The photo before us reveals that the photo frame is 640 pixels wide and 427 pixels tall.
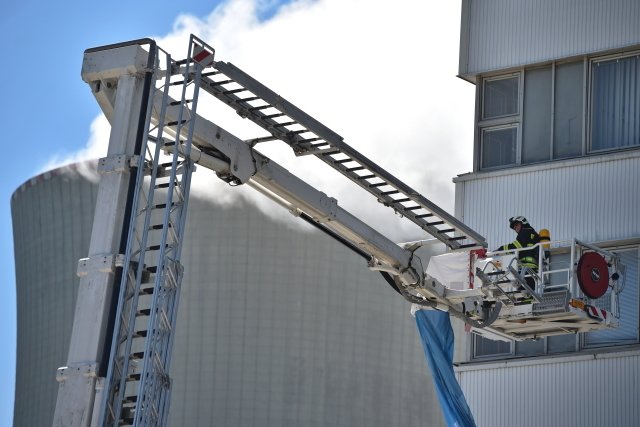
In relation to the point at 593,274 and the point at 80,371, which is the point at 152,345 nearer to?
the point at 80,371

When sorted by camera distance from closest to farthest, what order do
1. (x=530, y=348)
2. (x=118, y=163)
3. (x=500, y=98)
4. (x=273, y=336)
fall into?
1. (x=118, y=163)
2. (x=530, y=348)
3. (x=500, y=98)
4. (x=273, y=336)

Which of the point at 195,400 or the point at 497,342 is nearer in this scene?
the point at 497,342

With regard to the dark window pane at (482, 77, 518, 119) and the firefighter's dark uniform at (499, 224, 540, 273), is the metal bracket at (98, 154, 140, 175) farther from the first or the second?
the dark window pane at (482, 77, 518, 119)

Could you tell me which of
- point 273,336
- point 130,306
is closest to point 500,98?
point 130,306

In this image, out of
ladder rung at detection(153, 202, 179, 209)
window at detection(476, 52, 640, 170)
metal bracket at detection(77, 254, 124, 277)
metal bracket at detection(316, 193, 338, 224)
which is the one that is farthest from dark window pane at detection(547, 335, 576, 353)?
metal bracket at detection(77, 254, 124, 277)

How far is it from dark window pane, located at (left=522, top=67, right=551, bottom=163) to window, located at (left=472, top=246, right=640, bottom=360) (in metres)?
2.39

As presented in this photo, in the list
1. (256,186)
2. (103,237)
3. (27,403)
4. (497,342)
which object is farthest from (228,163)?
(27,403)

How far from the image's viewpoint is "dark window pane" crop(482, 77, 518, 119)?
25.9 meters

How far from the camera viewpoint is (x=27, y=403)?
5253cm

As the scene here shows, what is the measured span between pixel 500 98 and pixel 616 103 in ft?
7.62

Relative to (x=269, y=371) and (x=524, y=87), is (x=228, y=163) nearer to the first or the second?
(x=524, y=87)

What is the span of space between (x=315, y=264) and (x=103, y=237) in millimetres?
35907

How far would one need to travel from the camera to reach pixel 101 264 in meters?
15.0

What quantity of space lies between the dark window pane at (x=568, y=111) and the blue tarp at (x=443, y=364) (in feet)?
13.4
